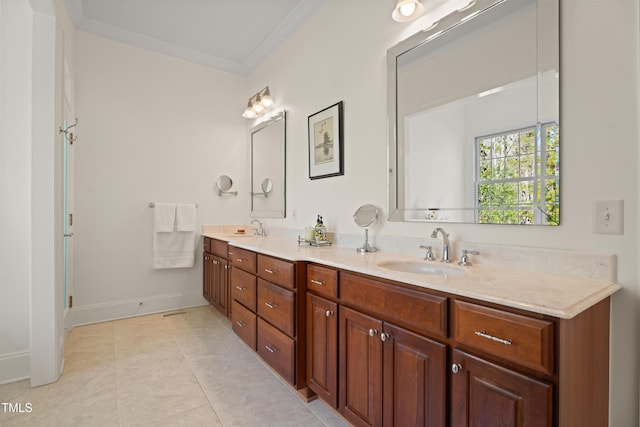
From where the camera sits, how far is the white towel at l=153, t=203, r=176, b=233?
10.7 ft

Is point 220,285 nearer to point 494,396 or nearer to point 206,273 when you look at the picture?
point 206,273

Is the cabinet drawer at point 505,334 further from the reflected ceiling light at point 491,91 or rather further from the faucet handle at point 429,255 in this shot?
the reflected ceiling light at point 491,91

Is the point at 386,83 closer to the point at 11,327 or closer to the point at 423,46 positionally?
the point at 423,46

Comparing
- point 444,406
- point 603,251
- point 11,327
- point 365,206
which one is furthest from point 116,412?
point 603,251

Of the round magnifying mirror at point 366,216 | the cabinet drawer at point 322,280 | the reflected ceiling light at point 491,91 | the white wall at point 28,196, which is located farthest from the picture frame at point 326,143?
the white wall at point 28,196

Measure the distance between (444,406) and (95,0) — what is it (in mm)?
3747

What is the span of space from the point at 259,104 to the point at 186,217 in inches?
57.2

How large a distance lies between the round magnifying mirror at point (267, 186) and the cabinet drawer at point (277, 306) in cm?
140

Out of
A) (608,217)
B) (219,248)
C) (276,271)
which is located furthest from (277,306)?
(608,217)

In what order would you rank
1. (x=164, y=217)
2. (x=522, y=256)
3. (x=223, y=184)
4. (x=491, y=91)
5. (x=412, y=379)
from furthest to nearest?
1. (x=223, y=184)
2. (x=164, y=217)
3. (x=491, y=91)
4. (x=522, y=256)
5. (x=412, y=379)

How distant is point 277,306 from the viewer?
1914 millimetres

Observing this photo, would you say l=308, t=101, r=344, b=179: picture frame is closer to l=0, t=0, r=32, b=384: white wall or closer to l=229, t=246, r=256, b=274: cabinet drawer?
l=229, t=246, r=256, b=274: cabinet drawer

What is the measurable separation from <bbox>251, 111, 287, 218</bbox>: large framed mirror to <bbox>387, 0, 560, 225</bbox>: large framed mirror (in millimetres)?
1432

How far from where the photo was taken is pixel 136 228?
3258mm
